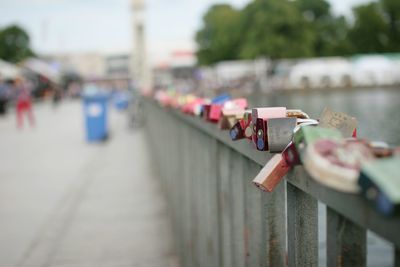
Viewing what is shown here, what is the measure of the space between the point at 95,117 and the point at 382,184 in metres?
15.9

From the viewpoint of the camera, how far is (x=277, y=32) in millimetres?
77250

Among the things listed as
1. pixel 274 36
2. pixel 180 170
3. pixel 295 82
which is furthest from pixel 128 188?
pixel 274 36

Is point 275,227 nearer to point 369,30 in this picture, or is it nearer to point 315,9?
point 369,30

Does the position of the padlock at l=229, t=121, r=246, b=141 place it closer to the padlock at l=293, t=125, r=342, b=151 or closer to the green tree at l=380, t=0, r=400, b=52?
the padlock at l=293, t=125, r=342, b=151

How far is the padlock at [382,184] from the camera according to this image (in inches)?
43.3

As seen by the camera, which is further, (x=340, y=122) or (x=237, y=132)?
(x=237, y=132)

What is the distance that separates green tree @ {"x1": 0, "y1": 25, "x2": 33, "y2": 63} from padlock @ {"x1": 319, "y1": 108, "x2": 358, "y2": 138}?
132644 mm

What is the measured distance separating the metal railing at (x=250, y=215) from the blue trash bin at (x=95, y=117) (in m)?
11.9

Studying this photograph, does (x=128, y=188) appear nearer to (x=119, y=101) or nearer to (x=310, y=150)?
(x=310, y=150)

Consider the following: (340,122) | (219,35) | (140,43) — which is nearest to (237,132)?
(340,122)

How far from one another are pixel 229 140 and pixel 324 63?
71032mm

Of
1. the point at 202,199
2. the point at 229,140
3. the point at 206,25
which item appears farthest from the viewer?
the point at 206,25

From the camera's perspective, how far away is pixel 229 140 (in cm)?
272

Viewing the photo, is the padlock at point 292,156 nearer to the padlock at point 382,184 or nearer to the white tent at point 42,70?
the padlock at point 382,184
